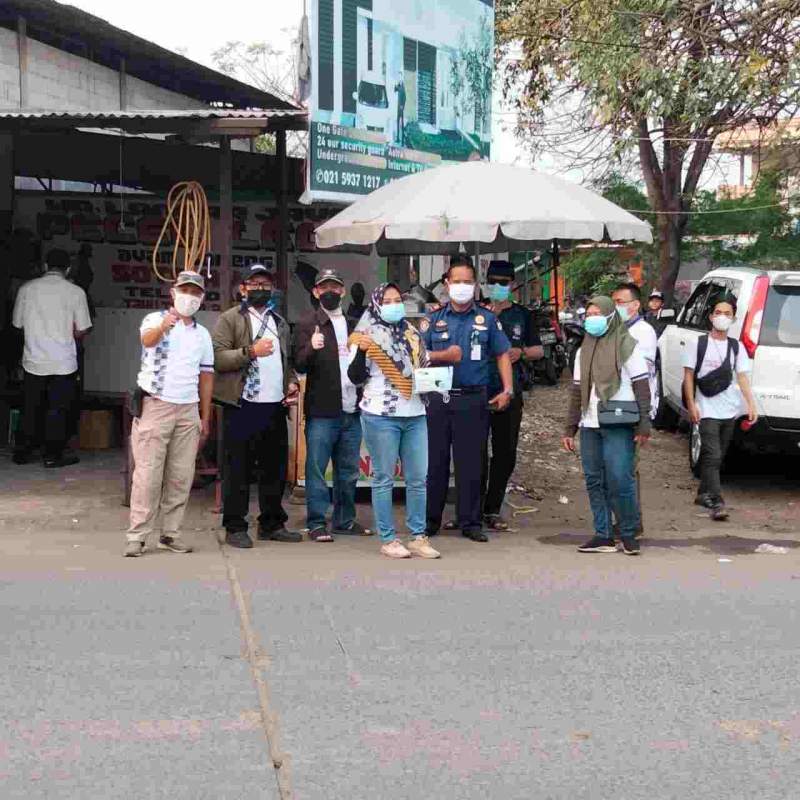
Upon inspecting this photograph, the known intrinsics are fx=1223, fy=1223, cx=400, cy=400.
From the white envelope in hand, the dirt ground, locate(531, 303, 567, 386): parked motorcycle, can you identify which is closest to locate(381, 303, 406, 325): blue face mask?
the white envelope in hand

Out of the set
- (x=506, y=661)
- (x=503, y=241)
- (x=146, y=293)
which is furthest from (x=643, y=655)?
(x=146, y=293)

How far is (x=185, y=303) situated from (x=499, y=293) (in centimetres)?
234

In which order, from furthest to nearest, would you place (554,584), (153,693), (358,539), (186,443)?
(358,539), (186,443), (554,584), (153,693)

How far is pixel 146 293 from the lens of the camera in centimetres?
1213

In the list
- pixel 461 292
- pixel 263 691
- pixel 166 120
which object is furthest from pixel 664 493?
pixel 263 691

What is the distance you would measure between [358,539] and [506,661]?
2.91 metres

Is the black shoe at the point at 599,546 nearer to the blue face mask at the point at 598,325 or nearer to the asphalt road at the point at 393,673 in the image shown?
the asphalt road at the point at 393,673

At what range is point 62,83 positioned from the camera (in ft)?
43.7

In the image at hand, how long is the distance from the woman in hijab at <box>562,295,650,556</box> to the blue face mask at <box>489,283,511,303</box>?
34.1 inches

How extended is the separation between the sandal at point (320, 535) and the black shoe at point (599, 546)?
164 cm

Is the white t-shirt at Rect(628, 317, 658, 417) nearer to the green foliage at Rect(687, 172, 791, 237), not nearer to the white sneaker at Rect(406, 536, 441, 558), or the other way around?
the white sneaker at Rect(406, 536, 441, 558)

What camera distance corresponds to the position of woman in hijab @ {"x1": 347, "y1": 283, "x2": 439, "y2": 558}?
295 inches

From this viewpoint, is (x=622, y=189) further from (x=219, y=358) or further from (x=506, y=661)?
(x=506, y=661)

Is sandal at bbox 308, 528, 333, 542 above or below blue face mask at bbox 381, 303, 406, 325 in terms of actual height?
below
